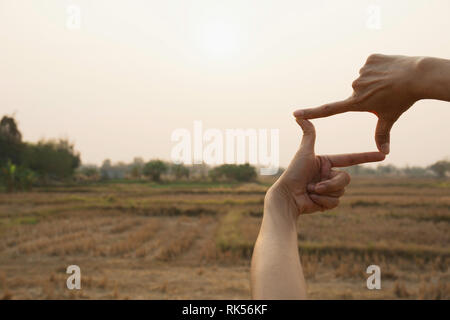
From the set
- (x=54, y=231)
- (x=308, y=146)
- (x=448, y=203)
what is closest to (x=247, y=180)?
(x=448, y=203)

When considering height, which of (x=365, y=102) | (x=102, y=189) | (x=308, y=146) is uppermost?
(x=365, y=102)

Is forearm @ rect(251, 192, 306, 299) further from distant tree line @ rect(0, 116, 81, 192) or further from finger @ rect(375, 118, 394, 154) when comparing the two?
distant tree line @ rect(0, 116, 81, 192)

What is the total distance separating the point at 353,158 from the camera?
1889 millimetres

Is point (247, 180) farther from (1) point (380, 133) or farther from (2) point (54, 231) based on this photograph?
(1) point (380, 133)

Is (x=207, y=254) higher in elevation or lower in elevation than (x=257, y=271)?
lower

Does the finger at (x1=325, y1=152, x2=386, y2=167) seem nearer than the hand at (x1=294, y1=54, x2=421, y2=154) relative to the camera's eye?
No

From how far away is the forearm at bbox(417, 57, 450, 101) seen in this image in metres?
1.32

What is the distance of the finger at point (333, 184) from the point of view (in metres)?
1.84

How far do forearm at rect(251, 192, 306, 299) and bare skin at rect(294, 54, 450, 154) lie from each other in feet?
1.90

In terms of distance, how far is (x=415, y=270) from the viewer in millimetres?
10891

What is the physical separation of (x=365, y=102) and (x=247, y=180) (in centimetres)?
6202

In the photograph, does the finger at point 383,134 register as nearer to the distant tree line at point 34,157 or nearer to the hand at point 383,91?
the hand at point 383,91

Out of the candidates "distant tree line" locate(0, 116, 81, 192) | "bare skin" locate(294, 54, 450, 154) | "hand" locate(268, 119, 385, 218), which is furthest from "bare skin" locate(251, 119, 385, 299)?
"distant tree line" locate(0, 116, 81, 192)

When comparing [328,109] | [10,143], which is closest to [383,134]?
[328,109]
